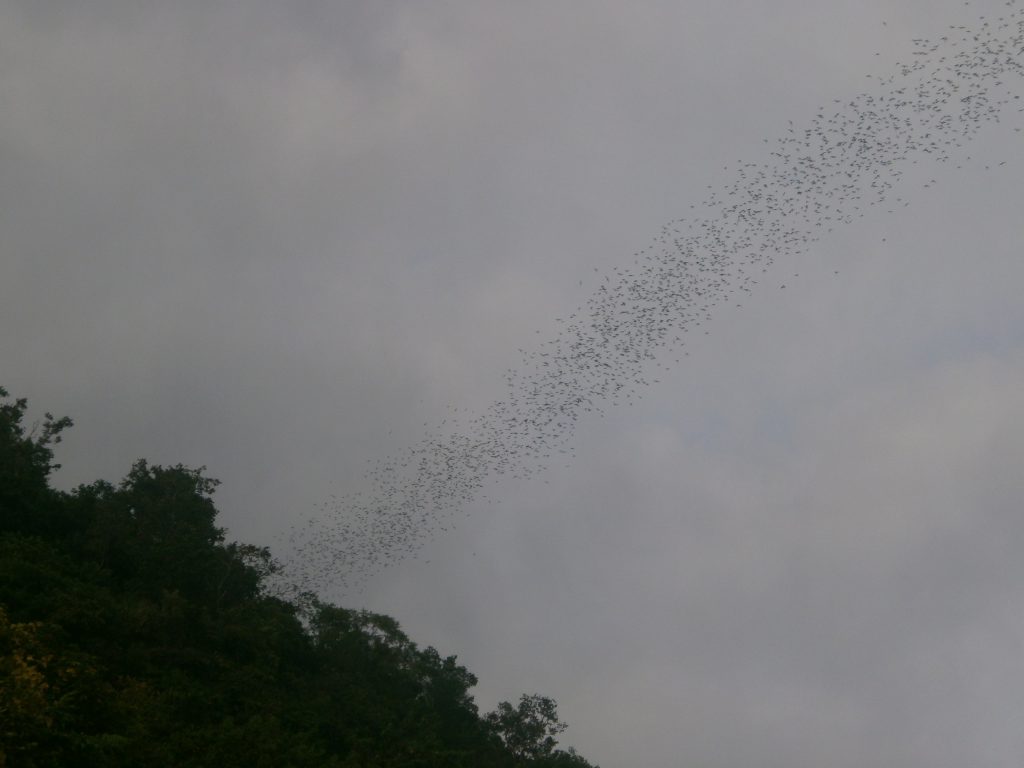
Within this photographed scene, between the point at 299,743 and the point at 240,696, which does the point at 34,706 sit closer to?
the point at 299,743

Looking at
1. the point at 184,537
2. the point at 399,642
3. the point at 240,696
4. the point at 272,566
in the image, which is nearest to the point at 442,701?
the point at 399,642

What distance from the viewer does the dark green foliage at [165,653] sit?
2567 centimetres

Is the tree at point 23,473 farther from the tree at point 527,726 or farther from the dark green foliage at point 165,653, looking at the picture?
the tree at point 527,726

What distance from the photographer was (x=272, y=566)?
46031mm

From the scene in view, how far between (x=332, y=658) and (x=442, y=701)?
13.5 meters

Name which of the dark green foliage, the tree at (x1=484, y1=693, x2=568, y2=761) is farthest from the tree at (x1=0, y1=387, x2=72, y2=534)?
the tree at (x1=484, y1=693, x2=568, y2=761)

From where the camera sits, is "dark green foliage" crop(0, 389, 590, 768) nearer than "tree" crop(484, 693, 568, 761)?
Yes

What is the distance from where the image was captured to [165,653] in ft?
114

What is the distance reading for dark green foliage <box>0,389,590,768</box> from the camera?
1011 inches

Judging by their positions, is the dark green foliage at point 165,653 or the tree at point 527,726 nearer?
the dark green foliage at point 165,653

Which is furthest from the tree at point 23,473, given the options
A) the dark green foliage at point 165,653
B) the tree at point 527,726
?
the tree at point 527,726

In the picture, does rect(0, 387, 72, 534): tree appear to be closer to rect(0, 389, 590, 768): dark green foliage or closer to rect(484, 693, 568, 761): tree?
rect(0, 389, 590, 768): dark green foliage

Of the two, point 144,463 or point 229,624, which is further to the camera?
point 144,463

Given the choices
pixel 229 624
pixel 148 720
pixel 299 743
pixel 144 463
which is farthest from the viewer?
pixel 144 463
